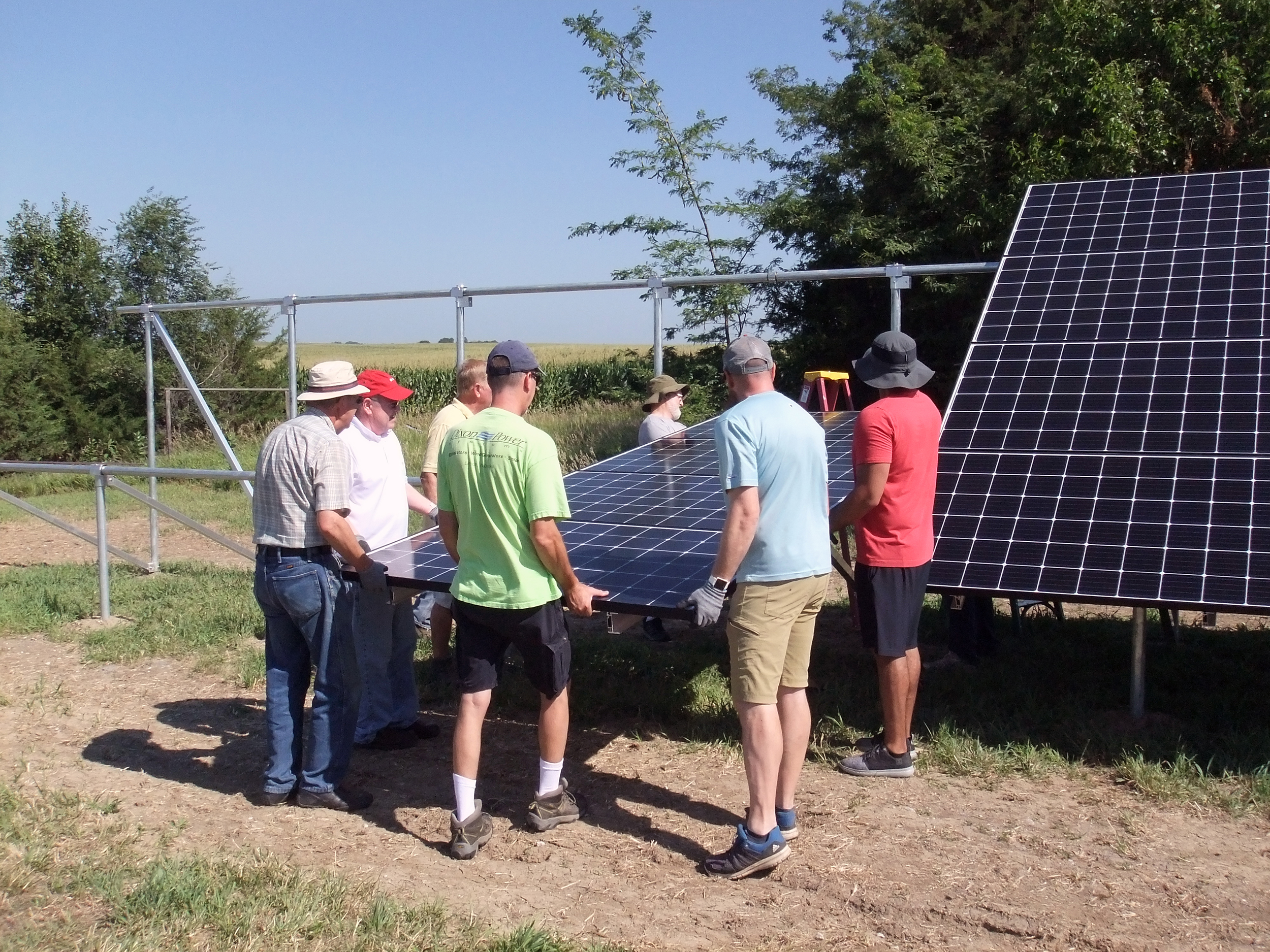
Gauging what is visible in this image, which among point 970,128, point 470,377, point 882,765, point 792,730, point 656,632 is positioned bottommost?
point 882,765

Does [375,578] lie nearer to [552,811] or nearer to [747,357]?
[552,811]

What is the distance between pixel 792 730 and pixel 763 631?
0.47 m

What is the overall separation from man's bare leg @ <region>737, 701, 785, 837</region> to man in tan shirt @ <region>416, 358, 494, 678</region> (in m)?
2.26

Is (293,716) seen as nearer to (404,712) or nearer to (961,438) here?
(404,712)

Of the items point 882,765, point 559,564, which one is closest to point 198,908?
point 559,564

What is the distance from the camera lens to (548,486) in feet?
14.4

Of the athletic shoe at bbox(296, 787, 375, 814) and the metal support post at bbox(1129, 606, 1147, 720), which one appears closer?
the athletic shoe at bbox(296, 787, 375, 814)

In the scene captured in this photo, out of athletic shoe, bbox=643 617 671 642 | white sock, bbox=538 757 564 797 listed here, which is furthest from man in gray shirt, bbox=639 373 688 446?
white sock, bbox=538 757 564 797

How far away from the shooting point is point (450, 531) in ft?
15.3

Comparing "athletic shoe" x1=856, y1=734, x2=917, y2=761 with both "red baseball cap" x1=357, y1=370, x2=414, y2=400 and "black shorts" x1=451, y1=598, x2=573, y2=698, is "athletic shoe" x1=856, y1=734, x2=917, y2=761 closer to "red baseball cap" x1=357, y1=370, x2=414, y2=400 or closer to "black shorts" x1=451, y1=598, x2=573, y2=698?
"black shorts" x1=451, y1=598, x2=573, y2=698

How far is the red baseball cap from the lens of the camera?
5703 mm

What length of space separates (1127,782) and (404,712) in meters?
3.50

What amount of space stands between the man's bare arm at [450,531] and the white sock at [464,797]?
865mm

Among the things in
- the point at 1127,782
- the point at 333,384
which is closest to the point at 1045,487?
the point at 1127,782
